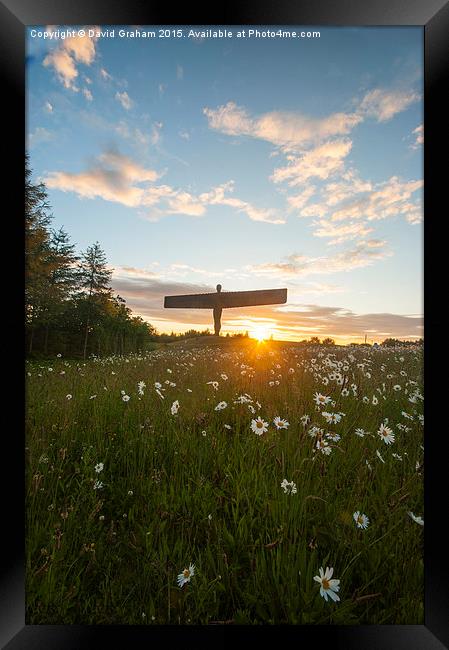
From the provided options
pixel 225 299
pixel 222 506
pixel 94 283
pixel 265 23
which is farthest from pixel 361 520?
pixel 265 23

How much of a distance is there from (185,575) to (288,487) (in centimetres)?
64

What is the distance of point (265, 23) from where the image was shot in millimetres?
1735

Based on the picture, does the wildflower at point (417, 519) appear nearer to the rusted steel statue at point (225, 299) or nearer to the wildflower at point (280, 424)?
the wildflower at point (280, 424)

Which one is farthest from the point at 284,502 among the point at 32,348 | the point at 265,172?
the point at 265,172

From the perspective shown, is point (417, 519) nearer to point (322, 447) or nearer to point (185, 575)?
point (322, 447)

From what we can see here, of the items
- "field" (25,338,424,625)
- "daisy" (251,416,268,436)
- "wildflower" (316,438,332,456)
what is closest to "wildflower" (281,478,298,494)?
"field" (25,338,424,625)

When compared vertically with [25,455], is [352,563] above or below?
below

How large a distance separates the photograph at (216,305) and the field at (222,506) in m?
0.01

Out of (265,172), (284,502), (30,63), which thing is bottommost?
(284,502)

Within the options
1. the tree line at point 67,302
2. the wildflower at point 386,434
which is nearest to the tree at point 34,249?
the tree line at point 67,302

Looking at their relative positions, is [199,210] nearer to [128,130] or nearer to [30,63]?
[128,130]

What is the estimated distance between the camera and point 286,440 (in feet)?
6.09

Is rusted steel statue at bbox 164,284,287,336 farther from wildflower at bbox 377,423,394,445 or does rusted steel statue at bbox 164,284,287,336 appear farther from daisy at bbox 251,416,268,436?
wildflower at bbox 377,423,394,445
